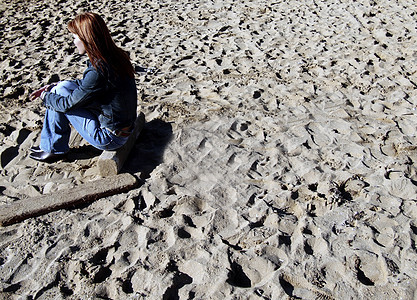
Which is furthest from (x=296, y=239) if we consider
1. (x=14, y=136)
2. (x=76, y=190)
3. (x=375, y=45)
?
(x=375, y=45)

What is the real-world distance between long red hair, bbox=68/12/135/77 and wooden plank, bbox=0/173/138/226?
0.85 m

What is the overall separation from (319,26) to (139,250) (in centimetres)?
499

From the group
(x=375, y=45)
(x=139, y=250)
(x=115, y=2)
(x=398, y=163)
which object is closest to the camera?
(x=139, y=250)

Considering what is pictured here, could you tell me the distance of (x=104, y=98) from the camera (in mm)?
3283

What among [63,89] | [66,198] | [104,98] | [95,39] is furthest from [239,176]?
[63,89]

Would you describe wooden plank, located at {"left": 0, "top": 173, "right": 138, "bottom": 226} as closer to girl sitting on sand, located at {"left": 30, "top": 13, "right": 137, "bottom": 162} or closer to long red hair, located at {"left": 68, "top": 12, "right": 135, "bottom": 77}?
girl sitting on sand, located at {"left": 30, "top": 13, "right": 137, "bottom": 162}

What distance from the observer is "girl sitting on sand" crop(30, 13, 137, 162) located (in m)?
3.03

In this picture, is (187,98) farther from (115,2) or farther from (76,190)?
(115,2)

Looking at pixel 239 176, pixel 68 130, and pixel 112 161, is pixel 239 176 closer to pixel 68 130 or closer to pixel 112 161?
pixel 112 161

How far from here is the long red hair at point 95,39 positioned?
2.97m

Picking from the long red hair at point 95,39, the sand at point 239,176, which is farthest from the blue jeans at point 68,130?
the long red hair at point 95,39

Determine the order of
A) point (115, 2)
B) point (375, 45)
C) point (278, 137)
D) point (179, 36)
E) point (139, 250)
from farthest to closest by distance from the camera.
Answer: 1. point (115, 2)
2. point (179, 36)
3. point (375, 45)
4. point (278, 137)
5. point (139, 250)

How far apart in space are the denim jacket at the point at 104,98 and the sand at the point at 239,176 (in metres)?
0.47

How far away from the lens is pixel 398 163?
348 centimetres
